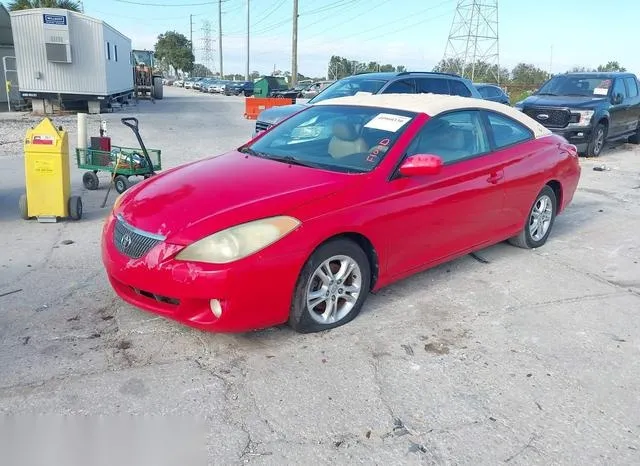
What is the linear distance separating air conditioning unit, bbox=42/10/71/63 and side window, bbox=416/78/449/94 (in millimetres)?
16028

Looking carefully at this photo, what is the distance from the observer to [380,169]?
4.05 m

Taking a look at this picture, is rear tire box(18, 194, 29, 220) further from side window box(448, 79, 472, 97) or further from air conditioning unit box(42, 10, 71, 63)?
air conditioning unit box(42, 10, 71, 63)

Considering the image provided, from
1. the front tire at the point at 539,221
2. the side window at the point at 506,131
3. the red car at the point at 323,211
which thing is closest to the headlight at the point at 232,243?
the red car at the point at 323,211

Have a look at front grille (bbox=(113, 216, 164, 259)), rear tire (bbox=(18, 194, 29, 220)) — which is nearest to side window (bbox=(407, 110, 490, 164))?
front grille (bbox=(113, 216, 164, 259))

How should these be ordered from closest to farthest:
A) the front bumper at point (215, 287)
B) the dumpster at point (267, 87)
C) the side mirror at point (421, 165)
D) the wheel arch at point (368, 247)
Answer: the front bumper at point (215, 287)
the wheel arch at point (368, 247)
the side mirror at point (421, 165)
the dumpster at point (267, 87)

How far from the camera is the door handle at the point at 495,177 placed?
4.86m

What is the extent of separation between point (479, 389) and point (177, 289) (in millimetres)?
1882

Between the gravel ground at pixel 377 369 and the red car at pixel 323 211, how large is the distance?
0.29 metres

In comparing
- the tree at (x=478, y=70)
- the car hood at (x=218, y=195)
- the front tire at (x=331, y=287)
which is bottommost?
the front tire at (x=331, y=287)

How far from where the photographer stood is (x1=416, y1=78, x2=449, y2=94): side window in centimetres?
1045

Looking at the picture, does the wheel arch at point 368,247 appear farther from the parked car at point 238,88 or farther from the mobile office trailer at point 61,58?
the parked car at point 238,88

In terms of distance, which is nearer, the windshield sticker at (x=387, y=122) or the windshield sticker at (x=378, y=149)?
the windshield sticker at (x=378, y=149)

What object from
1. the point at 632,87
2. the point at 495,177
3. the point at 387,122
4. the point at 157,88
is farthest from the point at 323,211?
the point at 157,88

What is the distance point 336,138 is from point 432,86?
21.8 ft
